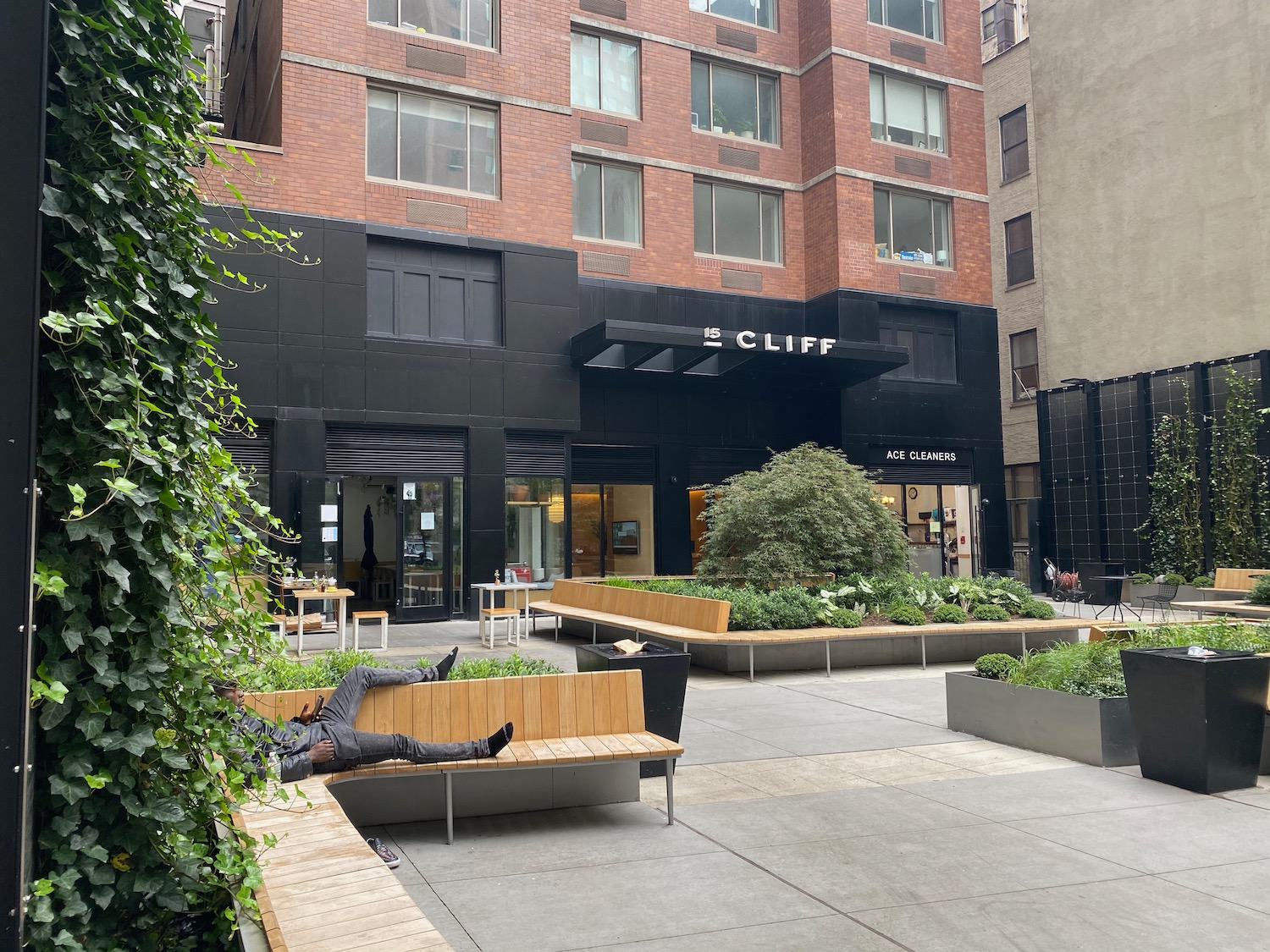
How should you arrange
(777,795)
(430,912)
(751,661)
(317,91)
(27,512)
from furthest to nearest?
(317,91), (751,661), (777,795), (430,912), (27,512)

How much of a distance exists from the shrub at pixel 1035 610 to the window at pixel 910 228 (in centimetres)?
1361

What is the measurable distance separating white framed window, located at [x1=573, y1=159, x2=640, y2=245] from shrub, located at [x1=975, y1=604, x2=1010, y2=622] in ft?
44.2

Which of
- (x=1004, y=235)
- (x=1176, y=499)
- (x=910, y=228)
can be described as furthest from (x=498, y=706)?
(x=1004, y=235)

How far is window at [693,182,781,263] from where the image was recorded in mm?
25547

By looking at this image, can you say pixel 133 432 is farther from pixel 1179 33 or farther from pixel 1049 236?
pixel 1049 236

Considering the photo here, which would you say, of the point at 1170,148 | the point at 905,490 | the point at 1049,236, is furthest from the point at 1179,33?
the point at 905,490

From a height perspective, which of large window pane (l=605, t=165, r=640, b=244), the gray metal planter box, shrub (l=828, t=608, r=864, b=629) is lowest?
the gray metal planter box

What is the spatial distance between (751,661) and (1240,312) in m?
23.2

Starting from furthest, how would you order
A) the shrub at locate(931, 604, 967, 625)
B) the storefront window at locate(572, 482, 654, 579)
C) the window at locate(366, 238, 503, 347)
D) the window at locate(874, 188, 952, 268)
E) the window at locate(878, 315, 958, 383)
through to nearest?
the window at locate(874, 188, 952, 268) → the window at locate(878, 315, 958, 383) → the storefront window at locate(572, 482, 654, 579) → the window at locate(366, 238, 503, 347) → the shrub at locate(931, 604, 967, 625)

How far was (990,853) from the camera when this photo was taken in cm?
582

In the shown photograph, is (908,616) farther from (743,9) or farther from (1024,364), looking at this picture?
(1024,364)

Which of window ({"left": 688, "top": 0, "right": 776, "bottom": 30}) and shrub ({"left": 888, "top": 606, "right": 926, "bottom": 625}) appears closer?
shrub ({"left": 888, "top": 606, "right": 926, "bottom": 625})

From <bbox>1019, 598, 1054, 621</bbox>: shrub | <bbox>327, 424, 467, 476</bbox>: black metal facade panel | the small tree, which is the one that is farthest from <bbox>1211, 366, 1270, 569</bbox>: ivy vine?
<bbox>327, 424, 467, 476</bbox>: black metal facade panel

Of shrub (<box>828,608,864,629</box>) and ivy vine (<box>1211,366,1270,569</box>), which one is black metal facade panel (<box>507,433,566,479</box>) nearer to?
shrub (<box>828,608,864,629</box>)
